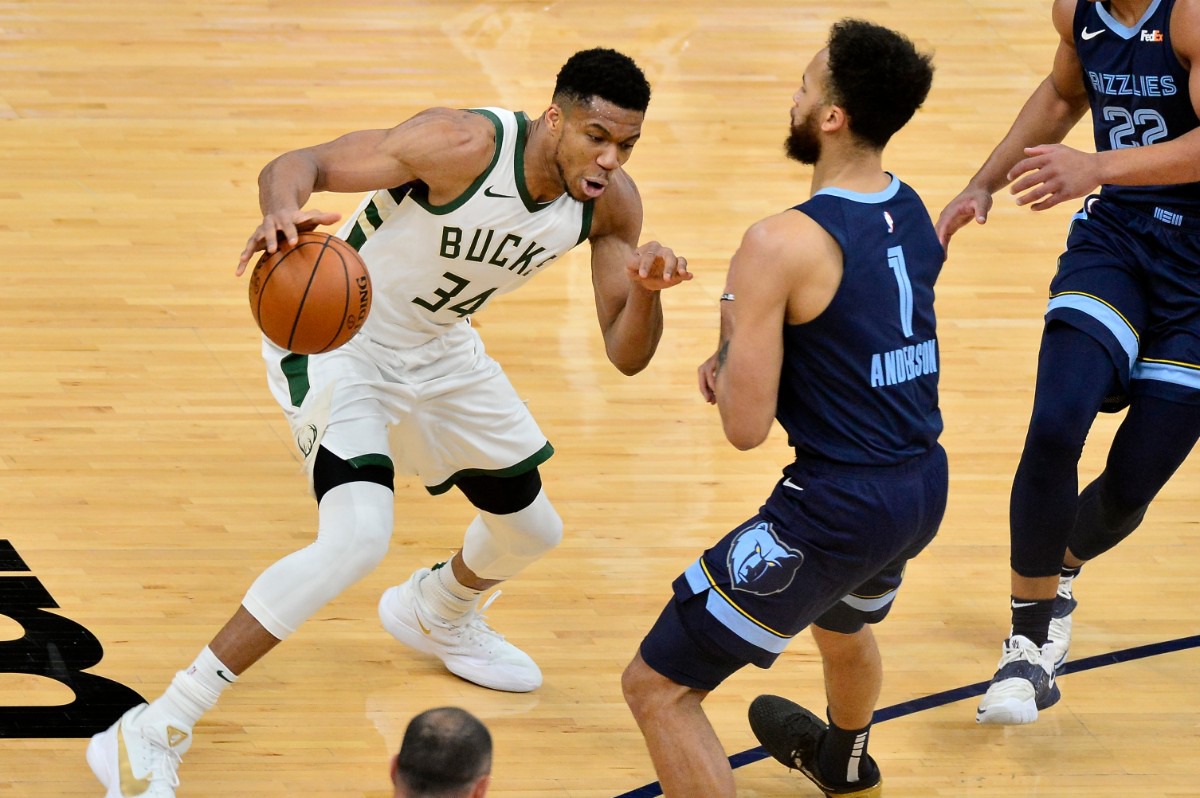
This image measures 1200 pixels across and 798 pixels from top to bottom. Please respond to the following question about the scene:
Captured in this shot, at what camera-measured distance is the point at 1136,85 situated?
460cm

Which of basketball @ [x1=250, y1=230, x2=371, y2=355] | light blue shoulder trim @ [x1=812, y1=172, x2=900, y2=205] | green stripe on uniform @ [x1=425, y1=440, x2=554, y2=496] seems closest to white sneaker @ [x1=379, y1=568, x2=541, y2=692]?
green stripe on uniform @ [x1=425, y1=440, x2=554, y2=496]

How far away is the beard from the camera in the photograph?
147 inches

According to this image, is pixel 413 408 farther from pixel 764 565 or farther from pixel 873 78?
pixel 873 78

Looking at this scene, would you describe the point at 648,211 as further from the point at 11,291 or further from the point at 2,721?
the point at 2,721

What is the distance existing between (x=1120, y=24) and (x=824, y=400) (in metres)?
1.79

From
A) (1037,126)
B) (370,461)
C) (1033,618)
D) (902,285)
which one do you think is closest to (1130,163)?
(1037,126)

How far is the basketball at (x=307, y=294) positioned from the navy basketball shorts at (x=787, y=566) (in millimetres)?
1167

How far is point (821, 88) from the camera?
370cm

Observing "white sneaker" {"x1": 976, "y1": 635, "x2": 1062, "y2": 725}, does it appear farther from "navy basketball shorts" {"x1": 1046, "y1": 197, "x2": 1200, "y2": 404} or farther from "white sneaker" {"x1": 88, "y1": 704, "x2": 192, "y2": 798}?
"white sneaker" {"x1": 88, "y1": 704, "x2": 192, "y2": 798}

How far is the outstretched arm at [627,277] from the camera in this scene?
154 inches

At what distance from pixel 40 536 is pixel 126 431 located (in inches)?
32.5

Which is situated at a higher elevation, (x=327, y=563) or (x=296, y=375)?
(x=296, y=375)

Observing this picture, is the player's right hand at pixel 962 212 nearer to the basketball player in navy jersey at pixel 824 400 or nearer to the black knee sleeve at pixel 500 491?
the basketball player in navy jersey at pixel 824 400

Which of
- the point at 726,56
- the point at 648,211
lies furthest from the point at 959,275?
the point at 726,56
